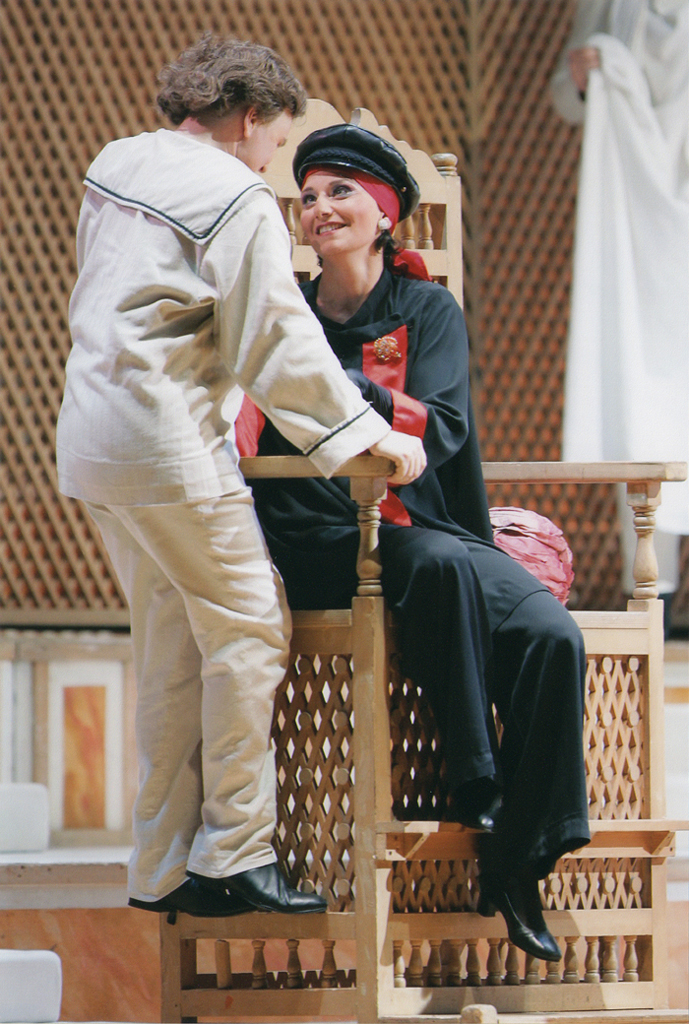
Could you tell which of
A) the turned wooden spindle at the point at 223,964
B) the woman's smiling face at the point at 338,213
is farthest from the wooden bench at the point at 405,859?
the woman's smiling face at the point at 338,213

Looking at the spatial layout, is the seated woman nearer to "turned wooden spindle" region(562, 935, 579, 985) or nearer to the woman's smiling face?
the woman's smiling face

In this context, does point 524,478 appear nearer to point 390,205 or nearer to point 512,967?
point 390,205

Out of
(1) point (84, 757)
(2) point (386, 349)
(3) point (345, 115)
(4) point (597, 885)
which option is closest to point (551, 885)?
(4) point (597, 885)

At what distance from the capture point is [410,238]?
2.36 m

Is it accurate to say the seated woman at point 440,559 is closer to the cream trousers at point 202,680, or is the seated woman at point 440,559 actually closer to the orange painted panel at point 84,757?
the cream trousers at point 202,680

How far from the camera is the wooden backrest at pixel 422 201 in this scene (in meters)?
2.29

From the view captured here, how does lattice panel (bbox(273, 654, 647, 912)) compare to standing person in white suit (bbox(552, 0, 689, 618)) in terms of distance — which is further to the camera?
standing person in white suit (bbox(552, 0, 689, 618))

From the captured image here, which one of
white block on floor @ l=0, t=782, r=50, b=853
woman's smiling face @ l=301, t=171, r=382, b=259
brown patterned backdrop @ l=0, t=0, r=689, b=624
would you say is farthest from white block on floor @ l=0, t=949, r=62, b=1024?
brown patterned backdrop @ l=0, t=0, r=689, b=624

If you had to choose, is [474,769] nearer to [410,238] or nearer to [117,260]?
[117,260]

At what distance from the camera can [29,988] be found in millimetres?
2078

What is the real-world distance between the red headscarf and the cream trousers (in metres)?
0.53

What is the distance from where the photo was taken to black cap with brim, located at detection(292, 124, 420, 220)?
1988mm

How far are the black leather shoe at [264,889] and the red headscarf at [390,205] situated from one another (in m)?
0.93

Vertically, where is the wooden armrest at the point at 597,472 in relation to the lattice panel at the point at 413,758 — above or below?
above
